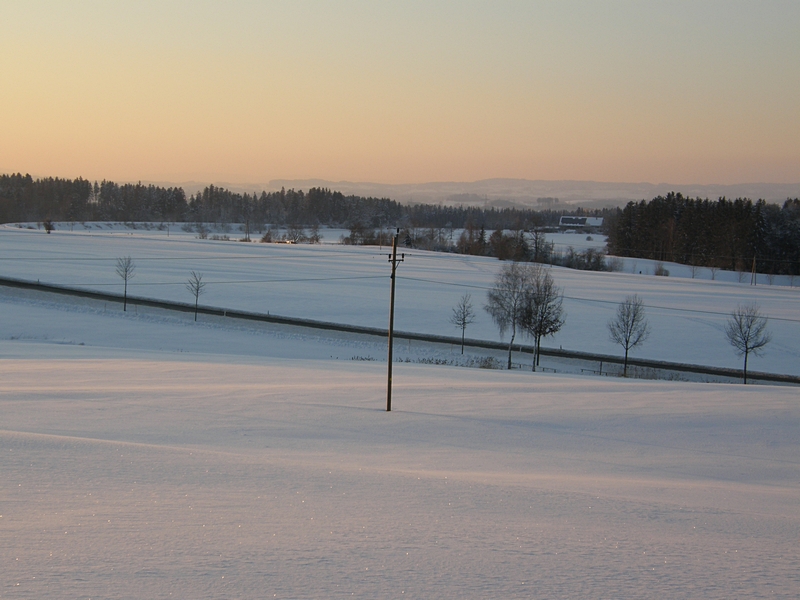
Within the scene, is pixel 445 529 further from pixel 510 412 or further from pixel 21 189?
pixel 21 189

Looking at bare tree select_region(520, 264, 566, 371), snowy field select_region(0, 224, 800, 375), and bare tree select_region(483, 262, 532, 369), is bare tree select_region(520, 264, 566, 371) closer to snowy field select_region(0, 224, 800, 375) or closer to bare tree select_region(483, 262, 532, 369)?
bare tree select_region(483, 262, 532, 369)

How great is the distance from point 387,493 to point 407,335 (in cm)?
3173

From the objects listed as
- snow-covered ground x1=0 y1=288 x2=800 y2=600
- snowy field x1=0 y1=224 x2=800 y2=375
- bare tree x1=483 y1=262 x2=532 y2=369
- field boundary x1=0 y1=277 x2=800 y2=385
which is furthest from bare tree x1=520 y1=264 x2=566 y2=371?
snow-covered ground x1=0 y1=288 x2=800 y2=600

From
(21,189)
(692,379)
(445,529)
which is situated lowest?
(692,379)

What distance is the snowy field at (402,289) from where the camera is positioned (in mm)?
43375

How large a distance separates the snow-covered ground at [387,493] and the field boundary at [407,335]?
50.6 ft

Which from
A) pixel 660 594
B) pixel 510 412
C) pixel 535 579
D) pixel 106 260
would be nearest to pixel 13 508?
pixel 535 579

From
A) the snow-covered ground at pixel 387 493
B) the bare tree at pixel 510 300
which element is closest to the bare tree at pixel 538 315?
the bare tree at pixel 510 300

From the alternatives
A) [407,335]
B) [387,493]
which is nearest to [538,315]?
[407,335]

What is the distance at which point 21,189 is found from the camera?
569 ft

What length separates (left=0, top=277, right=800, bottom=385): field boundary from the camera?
34.9m

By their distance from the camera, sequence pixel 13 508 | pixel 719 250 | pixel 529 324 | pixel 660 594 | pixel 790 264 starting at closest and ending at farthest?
pixel 660 594 < pixel 13 508 < pixel 529 324 < pixel 790 264 < pixel 719 250

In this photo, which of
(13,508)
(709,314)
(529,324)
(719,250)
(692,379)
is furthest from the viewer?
(719,250)

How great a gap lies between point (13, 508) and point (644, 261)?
107m
